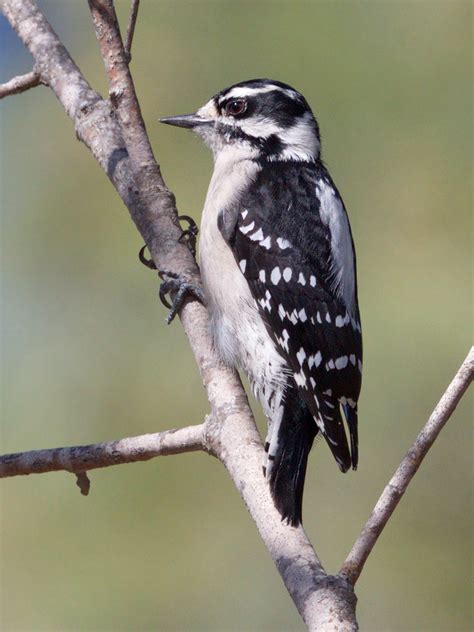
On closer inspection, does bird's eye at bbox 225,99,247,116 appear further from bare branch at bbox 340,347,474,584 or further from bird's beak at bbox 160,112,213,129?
bare branch at bbox 340,347,474,584

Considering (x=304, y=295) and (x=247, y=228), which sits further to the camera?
(x=247, y=228)

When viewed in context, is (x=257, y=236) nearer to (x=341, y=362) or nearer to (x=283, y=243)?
(x=283, y=243)

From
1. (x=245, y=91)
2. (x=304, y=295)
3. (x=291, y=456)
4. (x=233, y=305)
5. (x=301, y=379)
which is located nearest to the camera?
(x=291, y=456)

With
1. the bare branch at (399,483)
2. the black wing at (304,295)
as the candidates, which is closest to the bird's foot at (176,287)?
the black wing at (304,295)

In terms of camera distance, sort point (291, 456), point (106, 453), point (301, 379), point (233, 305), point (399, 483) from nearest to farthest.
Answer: point (399, 483), point (106, 453), point (291, 456), point (301, 379), point (233, 305)

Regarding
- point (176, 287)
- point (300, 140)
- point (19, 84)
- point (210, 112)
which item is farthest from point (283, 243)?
point (19, 84)

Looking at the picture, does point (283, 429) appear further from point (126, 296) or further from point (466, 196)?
point (466, 196)

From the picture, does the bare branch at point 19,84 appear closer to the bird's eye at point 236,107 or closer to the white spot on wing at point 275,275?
the bird's eye at point 236,107
